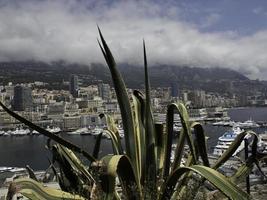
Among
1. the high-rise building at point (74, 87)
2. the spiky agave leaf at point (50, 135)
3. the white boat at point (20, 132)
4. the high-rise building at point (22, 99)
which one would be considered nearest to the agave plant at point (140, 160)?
the spiky agave leaf at point (50, 135)

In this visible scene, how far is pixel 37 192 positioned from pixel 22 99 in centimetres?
11657

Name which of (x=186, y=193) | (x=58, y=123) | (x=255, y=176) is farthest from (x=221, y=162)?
(x=58, y=123)

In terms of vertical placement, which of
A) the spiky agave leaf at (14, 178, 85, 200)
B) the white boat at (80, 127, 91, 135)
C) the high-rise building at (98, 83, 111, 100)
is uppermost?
the high-rise building at (98, 83, 111, 100)

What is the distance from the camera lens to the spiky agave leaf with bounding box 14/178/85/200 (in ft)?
9.27

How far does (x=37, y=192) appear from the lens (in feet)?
9.60

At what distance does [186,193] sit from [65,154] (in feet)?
3.32

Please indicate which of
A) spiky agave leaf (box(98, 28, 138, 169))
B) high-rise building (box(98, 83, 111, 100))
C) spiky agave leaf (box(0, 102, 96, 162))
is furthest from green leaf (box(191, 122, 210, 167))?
high-rise building (box(98, 83, 111, 100))

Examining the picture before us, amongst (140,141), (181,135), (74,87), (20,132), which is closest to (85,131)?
(20,132)

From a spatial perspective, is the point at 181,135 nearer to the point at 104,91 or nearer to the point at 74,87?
the point at 104,91

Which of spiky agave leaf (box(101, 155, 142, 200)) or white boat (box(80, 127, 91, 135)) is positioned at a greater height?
spiky agave leaf (box(101, 155, 142, 200))

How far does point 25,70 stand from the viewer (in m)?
192

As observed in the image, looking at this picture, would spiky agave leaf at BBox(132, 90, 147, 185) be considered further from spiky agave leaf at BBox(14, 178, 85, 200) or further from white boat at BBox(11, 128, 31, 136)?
white boat at BBox(11, 128, 31, 136)

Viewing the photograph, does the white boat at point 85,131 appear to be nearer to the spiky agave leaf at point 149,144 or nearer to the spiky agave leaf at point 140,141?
the spiky agave leaf at point 140,141

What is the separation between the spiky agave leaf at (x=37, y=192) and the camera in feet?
9.27
